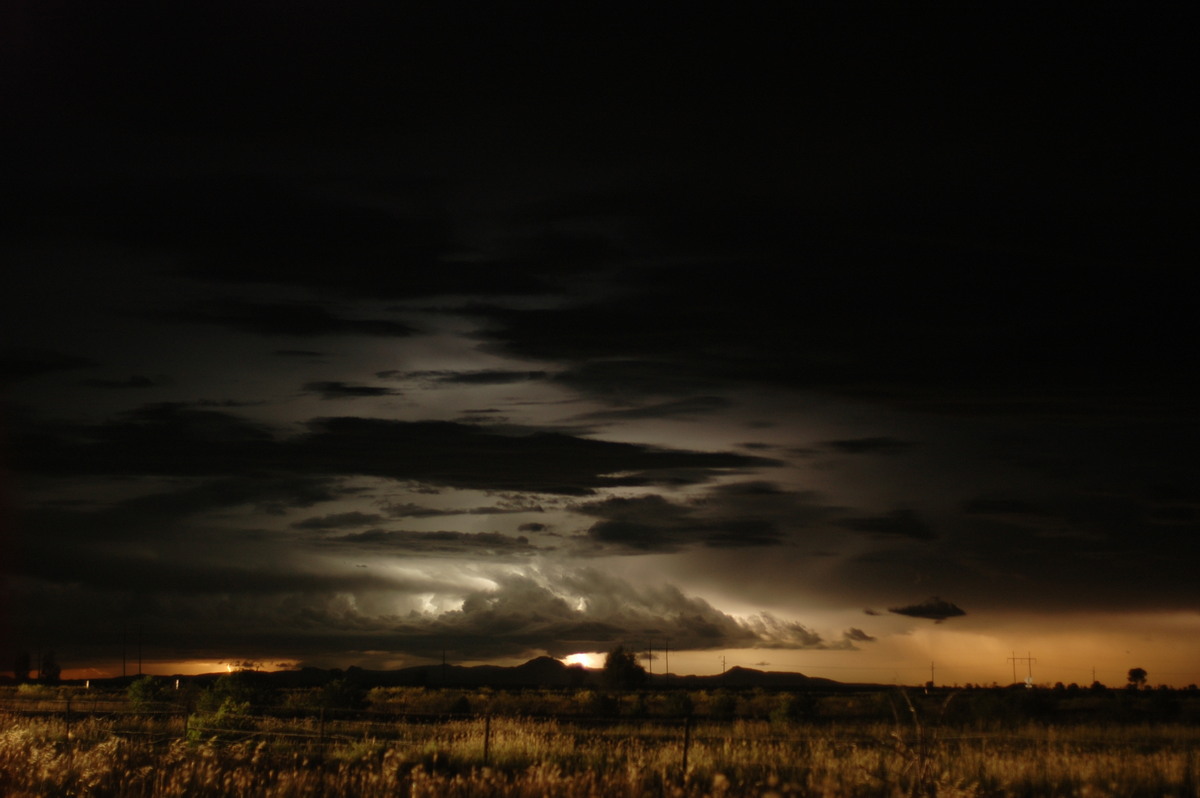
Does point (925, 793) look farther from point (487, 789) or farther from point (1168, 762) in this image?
point (1168, 762)

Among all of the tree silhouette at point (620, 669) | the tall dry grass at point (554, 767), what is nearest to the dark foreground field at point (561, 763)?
the tall dry grass at point (554, 767)

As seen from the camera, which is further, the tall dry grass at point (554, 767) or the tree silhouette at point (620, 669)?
the tree silhouette at point (620, 669)

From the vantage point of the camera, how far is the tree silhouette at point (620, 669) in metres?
115

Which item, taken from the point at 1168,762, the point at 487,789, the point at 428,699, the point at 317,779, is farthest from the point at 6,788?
the point at 428,699

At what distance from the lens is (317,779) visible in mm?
14812

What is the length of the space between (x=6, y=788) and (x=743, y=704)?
220 ft

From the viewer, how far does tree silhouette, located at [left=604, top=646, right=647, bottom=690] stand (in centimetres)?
11488

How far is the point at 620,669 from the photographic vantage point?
11488 cm

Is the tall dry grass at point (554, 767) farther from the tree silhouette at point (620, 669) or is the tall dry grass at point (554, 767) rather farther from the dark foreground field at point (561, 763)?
the tree silhouette at point (620, 669)

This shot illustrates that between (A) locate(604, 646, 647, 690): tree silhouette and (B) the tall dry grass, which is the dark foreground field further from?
(A) locate(604, 646, 647, 690): tree silhouette

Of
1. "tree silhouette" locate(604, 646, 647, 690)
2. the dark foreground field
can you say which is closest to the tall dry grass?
the dark foreground field

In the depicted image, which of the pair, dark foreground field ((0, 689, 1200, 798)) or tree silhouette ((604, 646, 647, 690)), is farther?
tree silhouette ((604, 646, 647, 690))

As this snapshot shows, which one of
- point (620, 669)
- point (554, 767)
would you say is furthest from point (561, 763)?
point (620, 669)

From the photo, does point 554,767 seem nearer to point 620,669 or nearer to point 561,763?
point 561,763
